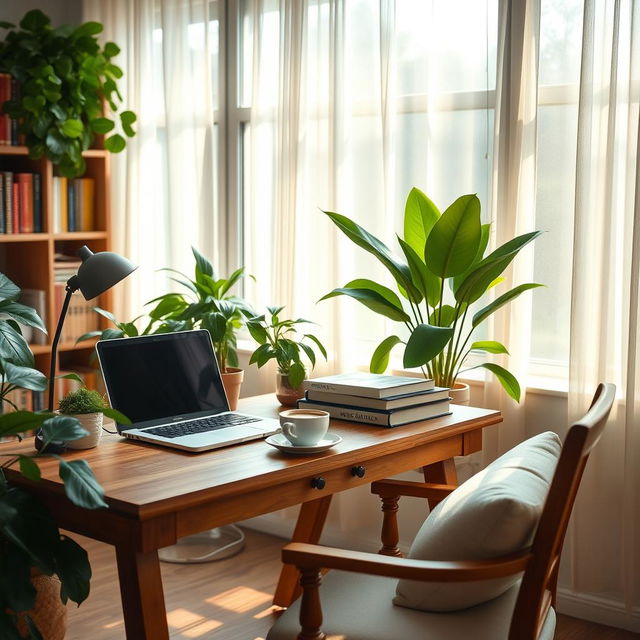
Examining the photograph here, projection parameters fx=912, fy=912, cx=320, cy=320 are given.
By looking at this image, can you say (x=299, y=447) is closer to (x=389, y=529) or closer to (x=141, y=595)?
(x=389, y=529)

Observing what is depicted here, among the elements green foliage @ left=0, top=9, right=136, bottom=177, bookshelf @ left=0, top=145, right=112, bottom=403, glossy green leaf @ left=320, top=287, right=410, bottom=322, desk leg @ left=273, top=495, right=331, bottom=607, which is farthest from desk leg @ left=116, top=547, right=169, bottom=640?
green foliage @ left=0, top=9, right=136, bottom=177

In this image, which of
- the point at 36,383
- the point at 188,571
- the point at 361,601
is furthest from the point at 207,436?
the point at 188,571

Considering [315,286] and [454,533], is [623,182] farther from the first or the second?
[454,533]

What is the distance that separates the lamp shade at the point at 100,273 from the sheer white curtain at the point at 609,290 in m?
1.44

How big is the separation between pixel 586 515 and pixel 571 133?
1.25 metres

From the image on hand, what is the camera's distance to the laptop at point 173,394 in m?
2.23

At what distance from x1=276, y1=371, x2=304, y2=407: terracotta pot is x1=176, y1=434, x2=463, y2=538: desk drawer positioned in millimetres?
433

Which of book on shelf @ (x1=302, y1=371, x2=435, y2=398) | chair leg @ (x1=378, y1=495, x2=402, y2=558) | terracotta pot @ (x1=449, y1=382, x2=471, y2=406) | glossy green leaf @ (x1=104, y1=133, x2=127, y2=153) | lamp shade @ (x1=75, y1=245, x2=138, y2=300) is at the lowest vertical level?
chair leg @ (x1=378, y1=495, x2=402, y2=558)

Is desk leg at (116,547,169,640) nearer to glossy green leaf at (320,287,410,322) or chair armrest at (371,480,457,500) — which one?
chair armrest at (371,480,457,500)

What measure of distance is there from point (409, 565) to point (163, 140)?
2.97 m

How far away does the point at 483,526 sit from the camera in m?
1.66

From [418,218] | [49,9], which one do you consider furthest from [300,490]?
[49,9]

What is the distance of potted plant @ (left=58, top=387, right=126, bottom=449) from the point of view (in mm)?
2125

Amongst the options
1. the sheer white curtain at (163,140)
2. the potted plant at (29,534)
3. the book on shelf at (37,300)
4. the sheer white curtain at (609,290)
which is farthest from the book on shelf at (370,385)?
the book on shelf at (37,300)
